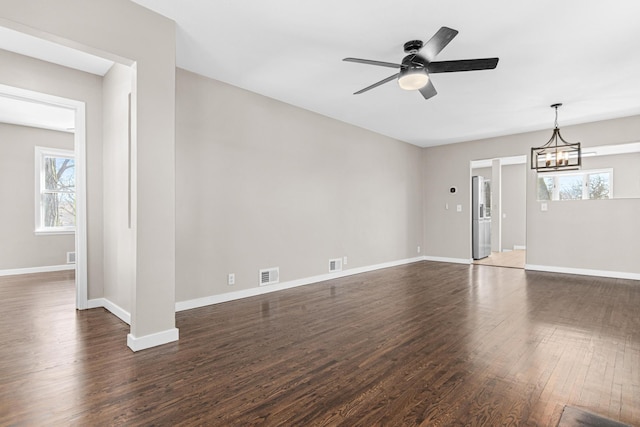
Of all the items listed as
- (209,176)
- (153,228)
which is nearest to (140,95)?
(153,228)

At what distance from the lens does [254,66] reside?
12.0ft

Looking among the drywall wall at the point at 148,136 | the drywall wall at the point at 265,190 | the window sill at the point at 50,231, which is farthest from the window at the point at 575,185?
the window sill at the point at 50,231

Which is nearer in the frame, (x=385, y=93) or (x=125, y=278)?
(x=125, y=278)

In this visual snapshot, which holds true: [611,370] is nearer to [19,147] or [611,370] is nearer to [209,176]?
[209,176]

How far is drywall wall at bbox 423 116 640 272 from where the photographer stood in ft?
18.4

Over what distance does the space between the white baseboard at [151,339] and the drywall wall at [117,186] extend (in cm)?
54

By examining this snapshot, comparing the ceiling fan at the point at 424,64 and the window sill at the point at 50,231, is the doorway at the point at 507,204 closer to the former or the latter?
the ceiling fan at the point at 424,64

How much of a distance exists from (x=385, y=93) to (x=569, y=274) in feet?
16.1

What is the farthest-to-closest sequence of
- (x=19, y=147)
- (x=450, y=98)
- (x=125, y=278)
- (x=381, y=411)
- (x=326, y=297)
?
(x=19, y=147)
(x=450, y=98)
(x=326, y=297)
(x=125, y=278)
(x=381, y=411)

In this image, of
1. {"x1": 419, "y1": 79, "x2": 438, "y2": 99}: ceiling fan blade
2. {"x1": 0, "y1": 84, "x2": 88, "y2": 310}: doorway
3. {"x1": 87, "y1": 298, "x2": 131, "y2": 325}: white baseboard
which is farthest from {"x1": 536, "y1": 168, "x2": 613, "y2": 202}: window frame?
{"x1": 0, "y1": 84, "x2": 88, "y2": 310}: doorway

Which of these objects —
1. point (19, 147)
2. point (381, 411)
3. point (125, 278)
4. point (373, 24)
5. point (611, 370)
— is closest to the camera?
point (381, 411)

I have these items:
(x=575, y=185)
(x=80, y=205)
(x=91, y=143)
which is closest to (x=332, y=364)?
(x=80, y=205)

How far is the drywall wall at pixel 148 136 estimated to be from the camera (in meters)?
2.45

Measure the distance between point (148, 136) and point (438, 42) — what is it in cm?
246
